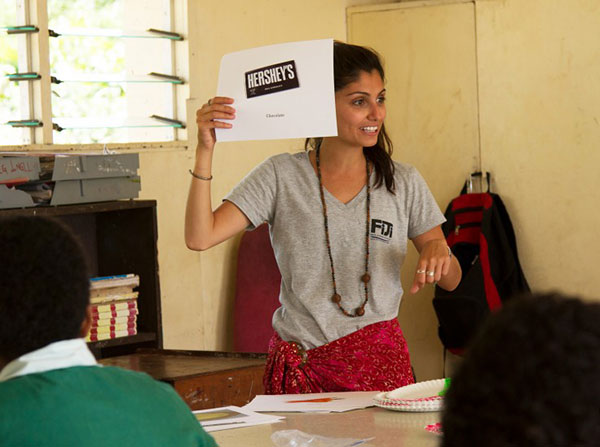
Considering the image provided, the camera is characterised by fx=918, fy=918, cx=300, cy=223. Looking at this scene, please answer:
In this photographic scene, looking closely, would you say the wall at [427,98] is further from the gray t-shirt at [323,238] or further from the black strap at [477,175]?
the gray t-shirt at [323,238]

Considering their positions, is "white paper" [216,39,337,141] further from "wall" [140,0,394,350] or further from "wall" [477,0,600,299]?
"wall" [477,0,600,299]

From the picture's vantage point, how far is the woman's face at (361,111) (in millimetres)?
2332

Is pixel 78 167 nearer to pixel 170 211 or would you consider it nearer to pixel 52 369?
pixel 170 211

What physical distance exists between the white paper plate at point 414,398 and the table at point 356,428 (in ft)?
0.05

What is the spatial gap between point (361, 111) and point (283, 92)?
207 millimetres

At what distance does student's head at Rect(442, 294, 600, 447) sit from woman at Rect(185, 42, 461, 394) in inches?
61.3

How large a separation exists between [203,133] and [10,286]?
1258 millimetres

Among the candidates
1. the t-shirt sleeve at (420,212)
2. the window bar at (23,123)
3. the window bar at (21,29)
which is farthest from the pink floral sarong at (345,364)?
the window bar at (21,29)

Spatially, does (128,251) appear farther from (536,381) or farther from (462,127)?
(536,381)

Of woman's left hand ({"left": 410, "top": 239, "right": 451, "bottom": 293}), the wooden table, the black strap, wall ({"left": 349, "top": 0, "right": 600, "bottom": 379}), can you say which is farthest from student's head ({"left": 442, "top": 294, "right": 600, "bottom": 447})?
the black strap

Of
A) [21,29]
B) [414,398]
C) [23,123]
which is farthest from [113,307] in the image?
[414,398]

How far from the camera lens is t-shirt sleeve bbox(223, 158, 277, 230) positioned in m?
2.34

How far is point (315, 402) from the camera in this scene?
2.07 m

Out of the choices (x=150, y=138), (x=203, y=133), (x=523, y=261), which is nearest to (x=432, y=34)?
(x=523, y=261)
